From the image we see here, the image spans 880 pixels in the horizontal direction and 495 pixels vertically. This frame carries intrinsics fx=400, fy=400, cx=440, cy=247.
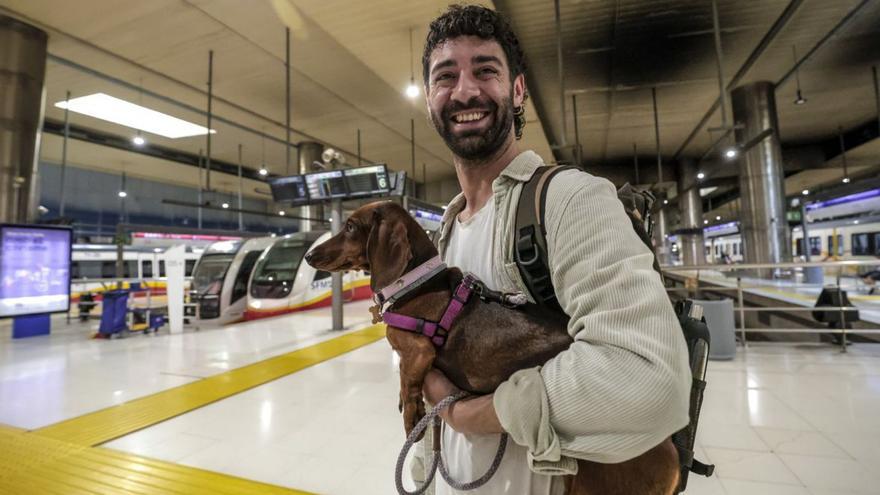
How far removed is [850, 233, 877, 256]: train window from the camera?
11.3 meters

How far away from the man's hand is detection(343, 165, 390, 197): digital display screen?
650cm

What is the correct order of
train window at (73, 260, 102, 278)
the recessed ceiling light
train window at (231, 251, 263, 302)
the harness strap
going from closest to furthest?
the harness strap, the recessed ceiling light, train window at (231, 251, 263, 302), train window at (73, 260, 102, 278)

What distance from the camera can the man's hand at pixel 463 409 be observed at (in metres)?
0.76

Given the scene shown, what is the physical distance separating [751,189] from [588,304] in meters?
12.8

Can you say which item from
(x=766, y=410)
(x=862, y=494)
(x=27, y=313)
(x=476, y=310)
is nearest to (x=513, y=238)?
(x=476, y=310)

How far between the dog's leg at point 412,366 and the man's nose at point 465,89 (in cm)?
57

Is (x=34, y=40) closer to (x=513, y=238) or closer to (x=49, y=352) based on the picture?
(x=49, y=352)

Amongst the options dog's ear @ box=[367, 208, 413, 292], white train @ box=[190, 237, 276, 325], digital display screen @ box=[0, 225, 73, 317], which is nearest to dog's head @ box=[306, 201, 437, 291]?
dog's ear @ box=[367, 208, 413, 292]

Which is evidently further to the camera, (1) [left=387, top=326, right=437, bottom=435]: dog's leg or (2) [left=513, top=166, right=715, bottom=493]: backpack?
(1) [left=387, top=326, right=437, bottom=435]: dog's leg

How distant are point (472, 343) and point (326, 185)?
6.99 metres

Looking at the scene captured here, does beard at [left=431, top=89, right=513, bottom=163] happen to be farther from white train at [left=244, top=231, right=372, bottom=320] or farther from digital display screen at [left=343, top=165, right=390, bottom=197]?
white train at [left=244, top=231, right=372, bottom=320]

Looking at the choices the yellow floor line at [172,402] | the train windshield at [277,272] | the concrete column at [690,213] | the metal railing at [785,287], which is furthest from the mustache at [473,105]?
the concrete column at [690,213]

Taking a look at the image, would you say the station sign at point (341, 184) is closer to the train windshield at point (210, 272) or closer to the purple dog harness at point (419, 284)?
the train windshield at point (210, 272)

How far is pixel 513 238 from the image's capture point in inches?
34.2
